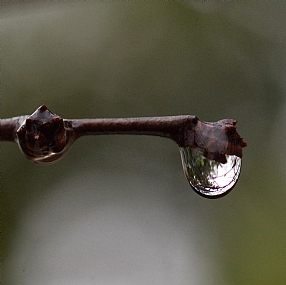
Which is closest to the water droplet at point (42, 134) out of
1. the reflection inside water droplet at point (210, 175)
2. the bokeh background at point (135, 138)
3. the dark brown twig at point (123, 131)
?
the dark brown twig at point (123, 131)

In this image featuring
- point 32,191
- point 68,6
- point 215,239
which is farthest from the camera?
point 68,6

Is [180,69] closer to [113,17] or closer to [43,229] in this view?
[113,17]

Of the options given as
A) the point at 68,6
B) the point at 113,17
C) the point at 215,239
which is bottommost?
the point at 215,239

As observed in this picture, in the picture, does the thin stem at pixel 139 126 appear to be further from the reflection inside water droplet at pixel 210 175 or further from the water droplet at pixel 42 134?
the reflection inside water droplet at pixel 210 175

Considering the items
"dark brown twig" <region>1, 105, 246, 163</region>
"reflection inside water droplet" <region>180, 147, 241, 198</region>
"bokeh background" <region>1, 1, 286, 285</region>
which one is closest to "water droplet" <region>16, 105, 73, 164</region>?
"dark brown twig" <region>1, 105, 246, 163</region>

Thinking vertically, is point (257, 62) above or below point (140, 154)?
above

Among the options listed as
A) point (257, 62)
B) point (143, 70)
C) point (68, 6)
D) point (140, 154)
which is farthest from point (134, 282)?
point (68, 6)
